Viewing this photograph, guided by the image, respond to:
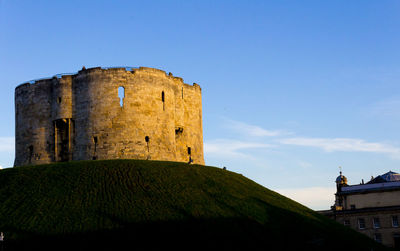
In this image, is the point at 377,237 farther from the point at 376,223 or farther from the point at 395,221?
the point at 395,221

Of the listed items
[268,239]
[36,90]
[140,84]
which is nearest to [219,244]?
[268,239]

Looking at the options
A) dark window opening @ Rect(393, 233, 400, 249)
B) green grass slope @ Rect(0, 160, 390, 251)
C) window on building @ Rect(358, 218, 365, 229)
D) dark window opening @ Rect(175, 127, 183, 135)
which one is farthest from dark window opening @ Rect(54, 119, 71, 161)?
dark window opening @ Rect(393, 233, 400, 249)

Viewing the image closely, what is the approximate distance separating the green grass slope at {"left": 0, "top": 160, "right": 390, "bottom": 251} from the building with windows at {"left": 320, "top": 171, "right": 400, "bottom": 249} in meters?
28.9

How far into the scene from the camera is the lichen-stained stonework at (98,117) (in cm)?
6034

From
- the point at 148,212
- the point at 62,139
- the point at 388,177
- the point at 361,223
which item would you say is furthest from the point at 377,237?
the point at 148,212

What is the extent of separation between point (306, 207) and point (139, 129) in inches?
800

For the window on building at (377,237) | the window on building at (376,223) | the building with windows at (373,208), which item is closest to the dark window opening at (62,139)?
the building with windows at (373,208)

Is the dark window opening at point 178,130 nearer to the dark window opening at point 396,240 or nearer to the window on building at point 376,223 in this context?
the window on building at point 376,223

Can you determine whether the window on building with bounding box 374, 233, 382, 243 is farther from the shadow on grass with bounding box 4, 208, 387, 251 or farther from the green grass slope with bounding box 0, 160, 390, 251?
Result: the shadow on grass with bounding box 4, 208, 387, 251

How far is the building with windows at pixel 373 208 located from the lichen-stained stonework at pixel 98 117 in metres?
35.8

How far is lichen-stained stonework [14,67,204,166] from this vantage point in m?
60.3

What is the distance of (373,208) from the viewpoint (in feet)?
281

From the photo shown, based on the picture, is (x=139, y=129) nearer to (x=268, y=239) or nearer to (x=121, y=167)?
(x=121, y=167)

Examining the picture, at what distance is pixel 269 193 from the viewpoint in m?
59.6
